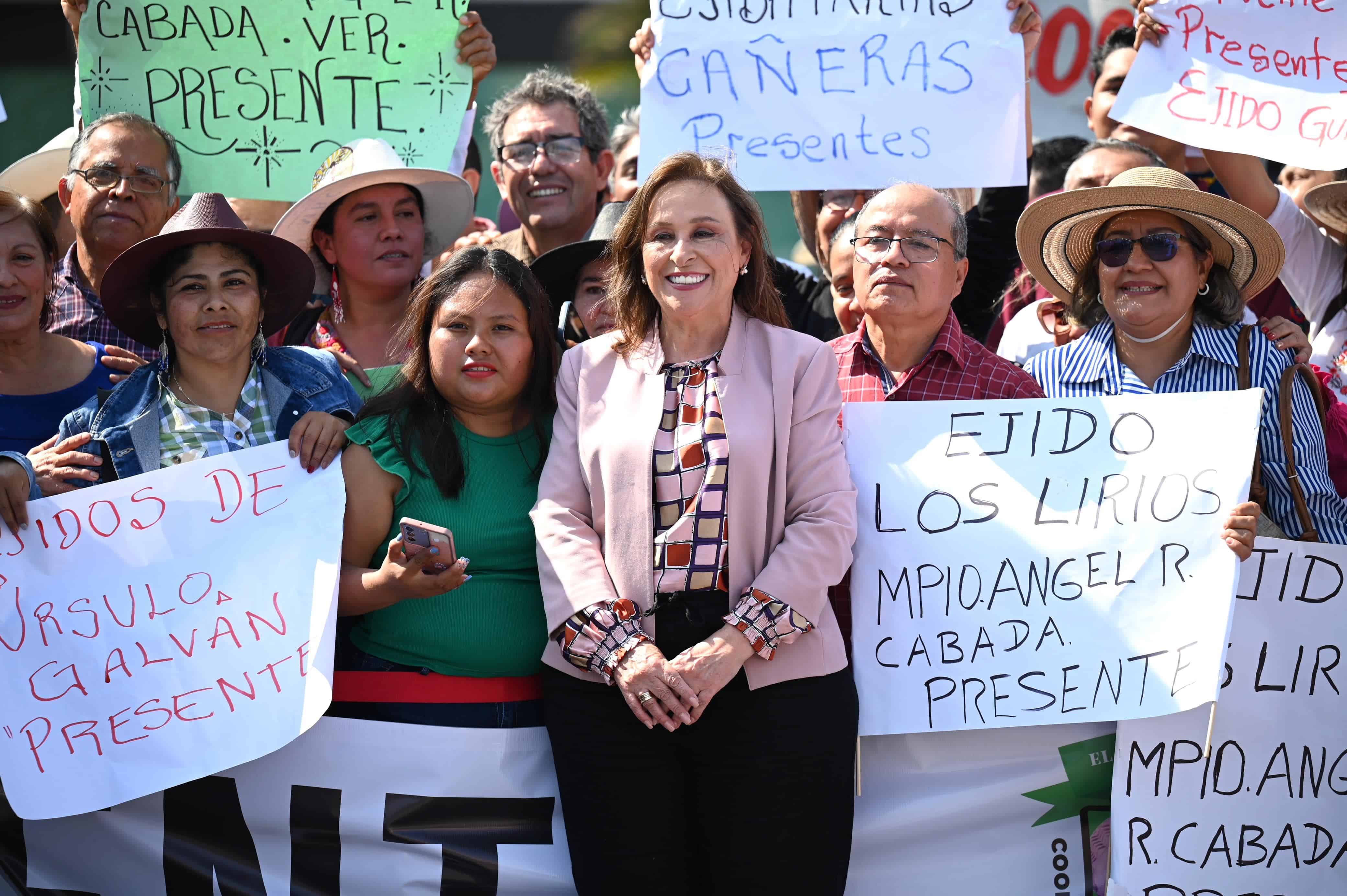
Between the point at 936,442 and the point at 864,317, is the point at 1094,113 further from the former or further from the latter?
the point at 936,442

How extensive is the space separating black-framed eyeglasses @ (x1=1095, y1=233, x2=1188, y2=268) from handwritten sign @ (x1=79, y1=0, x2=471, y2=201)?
2.27 metres

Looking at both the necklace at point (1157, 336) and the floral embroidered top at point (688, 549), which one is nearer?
the floral embroidered top at point (688, 549)

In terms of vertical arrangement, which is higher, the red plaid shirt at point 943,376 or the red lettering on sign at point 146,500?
the red plaid shirt at point 943,376

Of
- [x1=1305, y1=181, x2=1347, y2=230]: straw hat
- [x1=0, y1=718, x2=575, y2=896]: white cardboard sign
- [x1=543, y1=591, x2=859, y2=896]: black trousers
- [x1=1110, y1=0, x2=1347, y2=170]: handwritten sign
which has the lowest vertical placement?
[x1=0, y1=718, x2=575, y2=896]: white cardboard sign

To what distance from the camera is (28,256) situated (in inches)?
151

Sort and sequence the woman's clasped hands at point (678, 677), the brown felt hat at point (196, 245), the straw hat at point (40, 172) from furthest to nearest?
the straw hat at point (40, 172), the brown felt hat at point (196, 245), the woman's clasped hands at point (678, 677)

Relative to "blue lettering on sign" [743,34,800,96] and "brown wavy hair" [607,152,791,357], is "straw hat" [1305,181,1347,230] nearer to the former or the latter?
"blue lettering on sign" [743,34,800,96]

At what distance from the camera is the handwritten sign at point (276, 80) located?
15.4 ft

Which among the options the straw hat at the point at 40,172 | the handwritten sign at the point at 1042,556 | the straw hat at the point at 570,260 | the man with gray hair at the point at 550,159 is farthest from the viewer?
the straw hat at the point at 40,172

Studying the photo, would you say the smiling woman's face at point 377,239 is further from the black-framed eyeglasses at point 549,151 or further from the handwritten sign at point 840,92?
the handwritten sign at point 840,92

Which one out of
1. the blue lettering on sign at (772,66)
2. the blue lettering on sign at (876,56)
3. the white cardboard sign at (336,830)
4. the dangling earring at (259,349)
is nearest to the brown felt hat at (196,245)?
the dangling earring at (259,349)

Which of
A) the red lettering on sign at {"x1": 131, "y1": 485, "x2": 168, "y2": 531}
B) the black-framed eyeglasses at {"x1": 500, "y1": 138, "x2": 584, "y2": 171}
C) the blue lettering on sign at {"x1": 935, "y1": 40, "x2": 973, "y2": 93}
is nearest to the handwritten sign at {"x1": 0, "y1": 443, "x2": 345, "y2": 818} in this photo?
the red lettering on sign at {"x1": 131, "y1": 485, "x2": 168, "y2": 531}

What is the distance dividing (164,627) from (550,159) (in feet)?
8.30

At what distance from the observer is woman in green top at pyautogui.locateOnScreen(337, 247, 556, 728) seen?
331cm
